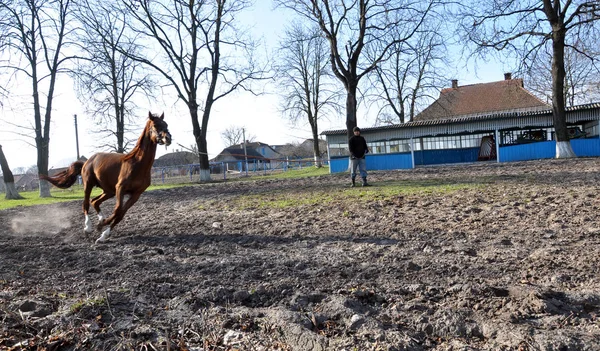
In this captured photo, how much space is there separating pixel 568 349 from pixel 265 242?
4477 millimetres

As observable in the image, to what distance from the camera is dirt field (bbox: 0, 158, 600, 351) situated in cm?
296

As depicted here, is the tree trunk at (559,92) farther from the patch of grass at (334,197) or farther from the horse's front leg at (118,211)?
the horse's front leg at (118,211)

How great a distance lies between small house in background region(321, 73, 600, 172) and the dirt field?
19573 mm

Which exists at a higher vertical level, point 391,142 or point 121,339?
point 391,142

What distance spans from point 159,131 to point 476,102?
44.1m

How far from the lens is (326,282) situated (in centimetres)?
430

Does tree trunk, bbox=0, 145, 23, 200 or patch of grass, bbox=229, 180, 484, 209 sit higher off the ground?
tree trunk, bbox=0, 145, 23, 200

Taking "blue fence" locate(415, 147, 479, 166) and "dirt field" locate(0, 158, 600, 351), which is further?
"blue fence" locate(415, 147, 479, 166)

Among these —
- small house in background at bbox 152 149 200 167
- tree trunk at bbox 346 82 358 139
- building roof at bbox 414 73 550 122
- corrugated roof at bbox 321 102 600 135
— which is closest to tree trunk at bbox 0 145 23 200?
tree trunk at bbox 346 82 358 139

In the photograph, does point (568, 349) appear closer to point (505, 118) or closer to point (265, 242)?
point (265, 242)

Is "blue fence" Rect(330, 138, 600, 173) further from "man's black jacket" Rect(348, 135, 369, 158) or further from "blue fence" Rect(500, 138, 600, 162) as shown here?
"man's black jacket" Rect(348, 135, 369, 158)

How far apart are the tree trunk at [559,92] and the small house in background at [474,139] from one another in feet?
8.54

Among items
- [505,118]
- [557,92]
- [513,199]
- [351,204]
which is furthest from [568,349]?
[505,118]

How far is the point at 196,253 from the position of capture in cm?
598
